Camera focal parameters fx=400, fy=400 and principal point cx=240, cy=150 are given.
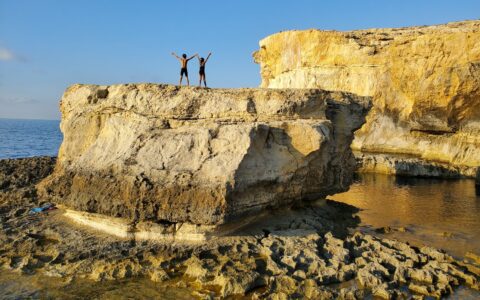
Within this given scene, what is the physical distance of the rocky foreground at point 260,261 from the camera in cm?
825

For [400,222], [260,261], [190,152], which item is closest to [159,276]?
[260,261]

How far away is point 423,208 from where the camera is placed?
1648 centimetres

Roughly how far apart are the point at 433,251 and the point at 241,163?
17.9 feet

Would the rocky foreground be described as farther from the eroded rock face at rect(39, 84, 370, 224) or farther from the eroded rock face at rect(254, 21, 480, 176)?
the eroded rock face at rect(254, 21, 480, 176)

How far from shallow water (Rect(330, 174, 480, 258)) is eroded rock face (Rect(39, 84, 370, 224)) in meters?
3.26

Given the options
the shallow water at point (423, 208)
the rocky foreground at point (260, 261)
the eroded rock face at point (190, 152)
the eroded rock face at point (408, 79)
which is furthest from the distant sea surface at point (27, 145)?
the shallow water at point (423, 208)

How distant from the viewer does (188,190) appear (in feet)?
32.9

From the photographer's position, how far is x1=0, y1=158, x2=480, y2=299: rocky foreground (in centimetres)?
825

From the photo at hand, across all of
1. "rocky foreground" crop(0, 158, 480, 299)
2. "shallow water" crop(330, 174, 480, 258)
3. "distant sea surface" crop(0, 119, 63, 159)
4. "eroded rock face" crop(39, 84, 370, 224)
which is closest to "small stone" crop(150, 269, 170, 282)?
"rocky foreground" crop(0, 158, 480, 299)

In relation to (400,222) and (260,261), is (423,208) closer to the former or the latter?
(400,222)

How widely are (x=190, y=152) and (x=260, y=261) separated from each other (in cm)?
329

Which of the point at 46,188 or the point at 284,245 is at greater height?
the point at 46,188

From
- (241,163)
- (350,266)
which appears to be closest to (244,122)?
(241,163)

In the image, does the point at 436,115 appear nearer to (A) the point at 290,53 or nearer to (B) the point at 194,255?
(A) the point at 290,53
